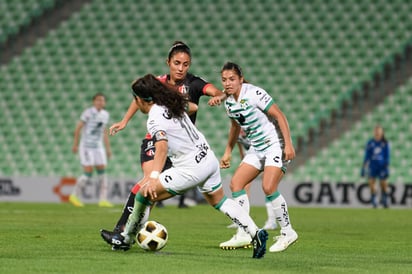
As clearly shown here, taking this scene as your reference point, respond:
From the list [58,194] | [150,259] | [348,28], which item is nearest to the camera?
[150,259]

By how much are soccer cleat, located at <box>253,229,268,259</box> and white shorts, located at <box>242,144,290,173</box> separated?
1726mm

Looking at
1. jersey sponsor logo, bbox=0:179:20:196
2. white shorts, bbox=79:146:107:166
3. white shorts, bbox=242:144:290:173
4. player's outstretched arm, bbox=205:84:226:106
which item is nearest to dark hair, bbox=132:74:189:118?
player's outstretched arm, bbox=205:84:226:106

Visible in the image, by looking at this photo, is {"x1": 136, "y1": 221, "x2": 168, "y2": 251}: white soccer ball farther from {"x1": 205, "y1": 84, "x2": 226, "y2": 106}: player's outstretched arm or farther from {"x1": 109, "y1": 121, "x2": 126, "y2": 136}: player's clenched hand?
{"x1": 205, "y1": 84, "x2": 226, "y2": 106}: player's outstretched arm

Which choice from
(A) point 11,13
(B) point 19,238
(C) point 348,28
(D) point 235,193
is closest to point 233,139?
(D) point 235,193

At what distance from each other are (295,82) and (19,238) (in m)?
15.7

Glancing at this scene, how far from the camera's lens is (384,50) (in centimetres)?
2525

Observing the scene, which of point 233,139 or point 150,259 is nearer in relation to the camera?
point 150,259

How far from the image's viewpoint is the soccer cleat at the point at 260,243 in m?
8.36

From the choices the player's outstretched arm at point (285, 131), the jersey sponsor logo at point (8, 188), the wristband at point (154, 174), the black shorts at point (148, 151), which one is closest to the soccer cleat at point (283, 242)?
the player's outstretched arm at point (285, 131)

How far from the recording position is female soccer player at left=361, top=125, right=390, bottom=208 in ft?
72.0

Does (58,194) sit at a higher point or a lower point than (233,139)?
lower

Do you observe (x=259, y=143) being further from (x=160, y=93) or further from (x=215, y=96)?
(x=160, y=93)

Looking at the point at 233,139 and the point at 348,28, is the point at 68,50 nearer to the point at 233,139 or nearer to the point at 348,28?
the point at 348,28

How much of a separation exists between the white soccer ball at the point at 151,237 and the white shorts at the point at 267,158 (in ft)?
5.79
